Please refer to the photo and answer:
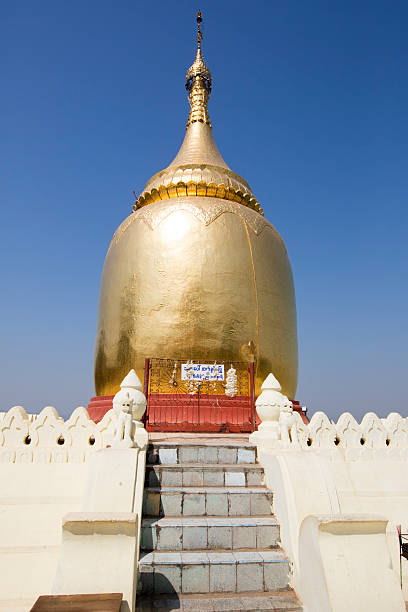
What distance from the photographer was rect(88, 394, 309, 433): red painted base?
31.2 ft

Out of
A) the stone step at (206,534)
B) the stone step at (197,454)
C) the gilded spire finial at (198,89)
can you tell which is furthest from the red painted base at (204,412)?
the gilded spire finial at (198,89)

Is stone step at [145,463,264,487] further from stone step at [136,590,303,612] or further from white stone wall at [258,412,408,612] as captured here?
stone step at [136,590,303,612]

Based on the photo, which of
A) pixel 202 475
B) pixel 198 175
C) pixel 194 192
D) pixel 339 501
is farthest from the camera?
pixel 198 175

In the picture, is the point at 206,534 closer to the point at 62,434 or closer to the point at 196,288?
the point at 62,434

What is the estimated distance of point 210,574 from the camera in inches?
163

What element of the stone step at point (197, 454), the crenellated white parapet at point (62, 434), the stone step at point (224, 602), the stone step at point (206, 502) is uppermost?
the crenellated white parapet at point (62, 434)

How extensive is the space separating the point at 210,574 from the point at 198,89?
18880mm

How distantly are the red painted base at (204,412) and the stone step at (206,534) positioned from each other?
4675mm

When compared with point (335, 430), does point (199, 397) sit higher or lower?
higher

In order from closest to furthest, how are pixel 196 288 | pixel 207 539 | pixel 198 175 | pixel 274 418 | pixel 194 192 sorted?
1. pixel 207 539
2. pixel 274 418
3. pixel 196 288
4. pixel 194 192
5. pixel 198 175

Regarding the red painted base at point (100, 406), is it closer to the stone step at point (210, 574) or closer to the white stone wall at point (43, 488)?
the white stone wall at point (43, 488)

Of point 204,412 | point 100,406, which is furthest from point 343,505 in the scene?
point 100,406

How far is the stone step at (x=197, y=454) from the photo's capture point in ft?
19.0

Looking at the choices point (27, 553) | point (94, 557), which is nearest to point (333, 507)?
point (94, 557)
